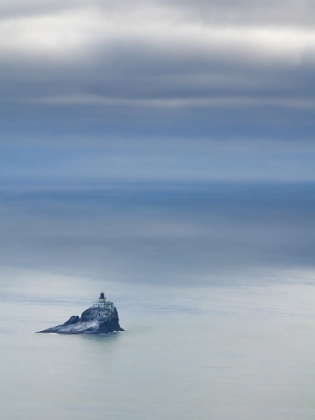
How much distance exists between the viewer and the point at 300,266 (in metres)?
93.8

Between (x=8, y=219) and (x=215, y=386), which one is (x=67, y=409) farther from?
(x=8, y=219)

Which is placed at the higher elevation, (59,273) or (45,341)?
(59,273)

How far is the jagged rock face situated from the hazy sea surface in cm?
74

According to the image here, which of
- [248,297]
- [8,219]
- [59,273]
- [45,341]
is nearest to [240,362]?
[45,341]

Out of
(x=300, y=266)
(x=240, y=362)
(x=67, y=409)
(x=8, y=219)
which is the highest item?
(x=8, y=219)

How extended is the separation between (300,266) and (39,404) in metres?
47.4

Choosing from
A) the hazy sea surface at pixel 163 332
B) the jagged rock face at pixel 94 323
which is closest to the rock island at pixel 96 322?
the jagged rock face at pixel 94 323

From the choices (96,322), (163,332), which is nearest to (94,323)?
(96,322)

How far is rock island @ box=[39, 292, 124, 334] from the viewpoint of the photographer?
196 ft

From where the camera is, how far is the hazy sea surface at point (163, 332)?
1955 inches

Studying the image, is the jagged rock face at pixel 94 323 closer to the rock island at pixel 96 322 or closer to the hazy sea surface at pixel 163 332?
the rock island at pixel 96 322

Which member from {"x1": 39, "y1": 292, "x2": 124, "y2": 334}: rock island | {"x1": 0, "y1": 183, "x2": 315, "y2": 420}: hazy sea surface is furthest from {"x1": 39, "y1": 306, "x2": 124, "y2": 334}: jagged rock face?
{"x1": 0, "y1": 183, "x2": 315, "y2": 420}: hazy sea surface

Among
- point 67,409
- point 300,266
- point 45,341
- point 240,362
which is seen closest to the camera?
point 67,409

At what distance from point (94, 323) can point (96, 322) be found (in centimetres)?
13
